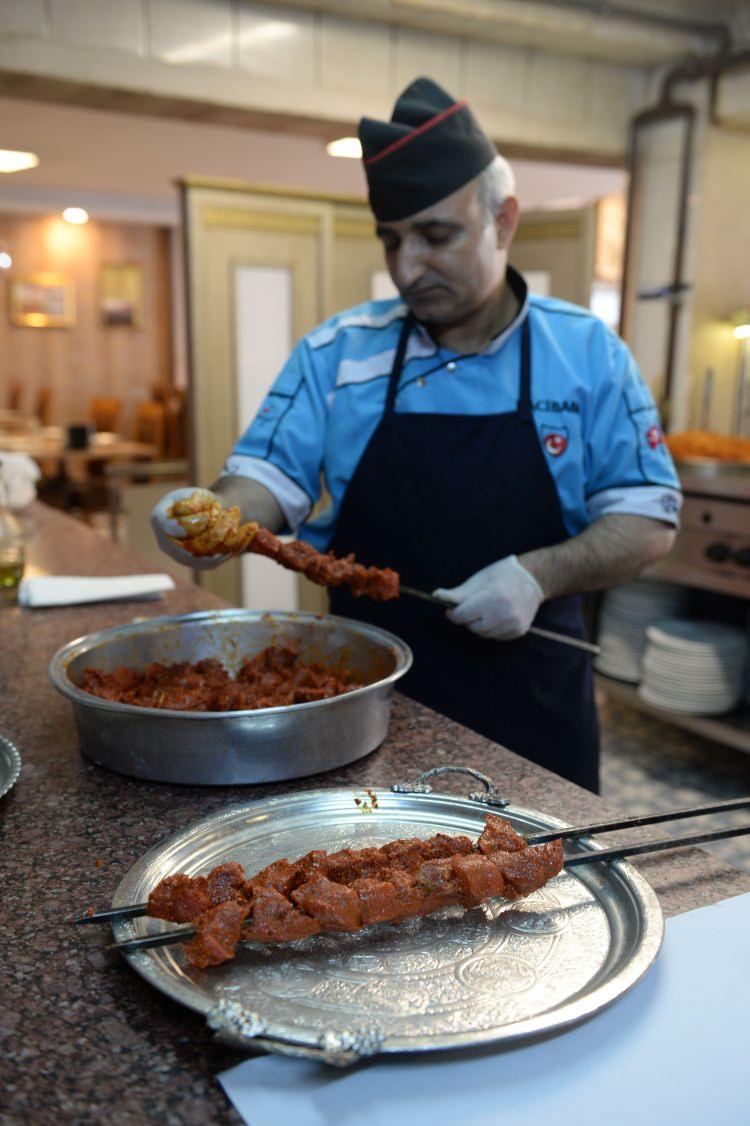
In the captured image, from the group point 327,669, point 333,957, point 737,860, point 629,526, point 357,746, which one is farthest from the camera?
point 737,860

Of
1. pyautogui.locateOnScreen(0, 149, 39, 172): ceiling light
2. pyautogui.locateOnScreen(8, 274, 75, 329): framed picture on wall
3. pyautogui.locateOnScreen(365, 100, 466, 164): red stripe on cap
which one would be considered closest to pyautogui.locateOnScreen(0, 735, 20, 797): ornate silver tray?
pyautogui.locateOnScreen(365, 100, 466, 164): red stripe on cap

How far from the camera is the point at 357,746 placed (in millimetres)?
1218

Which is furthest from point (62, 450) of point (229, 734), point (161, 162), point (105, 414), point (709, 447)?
point (229, 734)

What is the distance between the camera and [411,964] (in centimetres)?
80

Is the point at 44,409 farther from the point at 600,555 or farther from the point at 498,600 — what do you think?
the point at 498,600

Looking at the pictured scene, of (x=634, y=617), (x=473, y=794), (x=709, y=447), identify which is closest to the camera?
(x=473, y=794)

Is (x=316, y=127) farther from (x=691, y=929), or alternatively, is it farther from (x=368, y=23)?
(x=691, y=929)

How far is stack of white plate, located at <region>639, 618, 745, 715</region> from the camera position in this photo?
3.77m

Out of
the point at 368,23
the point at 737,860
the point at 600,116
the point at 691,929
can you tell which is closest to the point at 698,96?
the point at 600,116

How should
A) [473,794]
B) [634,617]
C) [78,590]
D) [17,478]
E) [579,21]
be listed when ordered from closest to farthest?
[473,794] < [78,590] < [17,478] < [634,617] < [579,21]

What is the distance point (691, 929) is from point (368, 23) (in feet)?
14.5

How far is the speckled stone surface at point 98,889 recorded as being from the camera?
67 cm

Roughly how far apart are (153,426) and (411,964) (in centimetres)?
874

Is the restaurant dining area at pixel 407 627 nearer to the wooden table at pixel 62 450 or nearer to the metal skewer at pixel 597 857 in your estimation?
the metal skewer at pixel 597 857
